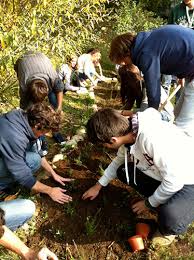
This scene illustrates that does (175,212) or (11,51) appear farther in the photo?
(11,51)

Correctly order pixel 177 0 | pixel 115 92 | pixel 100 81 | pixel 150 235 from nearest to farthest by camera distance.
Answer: pixel 150 235 → pixel 115 92 → pixel 100 81 → pixel 177 0

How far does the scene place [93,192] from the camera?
3279 mm

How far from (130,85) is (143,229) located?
166 centimetres

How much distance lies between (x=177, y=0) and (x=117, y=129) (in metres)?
8.61

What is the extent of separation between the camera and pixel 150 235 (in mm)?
3104

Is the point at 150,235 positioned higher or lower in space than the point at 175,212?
lower

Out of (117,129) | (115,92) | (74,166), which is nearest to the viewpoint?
(117,129)

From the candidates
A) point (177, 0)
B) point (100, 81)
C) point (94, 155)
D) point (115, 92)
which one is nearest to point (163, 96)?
point (94, 155)

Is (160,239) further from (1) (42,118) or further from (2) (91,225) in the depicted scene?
(1) (42,118)

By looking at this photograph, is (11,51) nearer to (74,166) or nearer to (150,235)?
(74,166)

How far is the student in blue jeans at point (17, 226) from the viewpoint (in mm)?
2564

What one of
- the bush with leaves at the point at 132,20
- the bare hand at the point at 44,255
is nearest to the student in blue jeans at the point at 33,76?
the bare hand at the point at 44,255

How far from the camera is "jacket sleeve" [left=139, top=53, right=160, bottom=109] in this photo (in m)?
3.14

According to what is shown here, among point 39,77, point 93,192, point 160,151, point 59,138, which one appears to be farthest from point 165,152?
point 59,138
